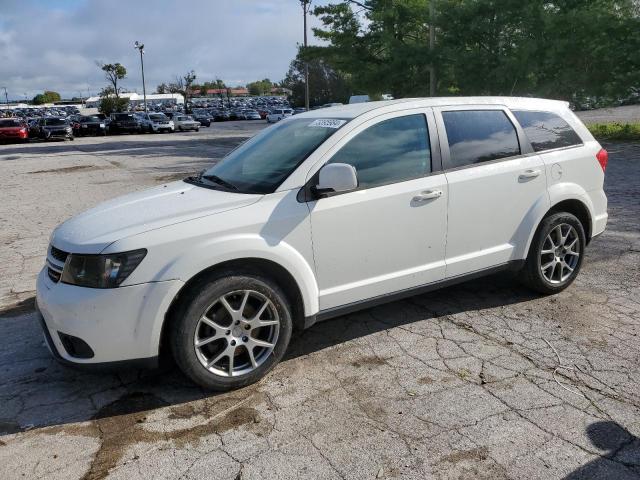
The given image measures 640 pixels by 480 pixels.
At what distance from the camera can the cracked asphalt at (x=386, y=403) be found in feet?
8.99

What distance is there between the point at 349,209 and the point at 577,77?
17535mm

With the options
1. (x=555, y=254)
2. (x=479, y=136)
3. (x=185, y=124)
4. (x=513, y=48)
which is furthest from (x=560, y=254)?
(x=185, y=124)

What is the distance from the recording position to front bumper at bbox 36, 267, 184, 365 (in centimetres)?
310

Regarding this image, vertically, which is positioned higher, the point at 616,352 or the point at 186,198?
the point at 186,198

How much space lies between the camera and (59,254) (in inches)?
134

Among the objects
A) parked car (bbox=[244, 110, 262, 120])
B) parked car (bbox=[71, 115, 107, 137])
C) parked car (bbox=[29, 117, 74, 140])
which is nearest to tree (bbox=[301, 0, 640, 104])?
parked car (bbox=[29, 117, 74, 140])

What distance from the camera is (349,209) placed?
12.1ft

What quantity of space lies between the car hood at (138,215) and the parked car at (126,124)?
39.9 meters

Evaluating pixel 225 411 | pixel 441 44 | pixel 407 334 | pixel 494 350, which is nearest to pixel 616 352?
pixel 494 350

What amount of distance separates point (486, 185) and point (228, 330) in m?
2.26

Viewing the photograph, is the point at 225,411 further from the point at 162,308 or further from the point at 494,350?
the point at 494,350

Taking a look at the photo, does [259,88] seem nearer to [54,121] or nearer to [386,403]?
[54,121]

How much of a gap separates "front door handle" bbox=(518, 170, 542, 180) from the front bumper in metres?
2.85

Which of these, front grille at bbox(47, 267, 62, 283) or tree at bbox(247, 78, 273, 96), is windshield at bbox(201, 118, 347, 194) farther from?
tree at bbox(247, 78, 273, 96)
